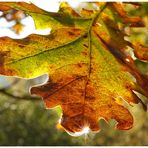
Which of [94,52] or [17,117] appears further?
[17,117]

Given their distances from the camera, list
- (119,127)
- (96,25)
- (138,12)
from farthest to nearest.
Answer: (138,12) → (96,25) → (119,127)

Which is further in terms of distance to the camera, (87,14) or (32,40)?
(87,14)

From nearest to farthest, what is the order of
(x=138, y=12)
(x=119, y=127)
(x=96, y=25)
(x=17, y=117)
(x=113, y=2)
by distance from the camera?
(x=119, y=127) → (x=96, y=25) → (x=113, y=2) → (x=138, y=12) → (x=17, y=117)

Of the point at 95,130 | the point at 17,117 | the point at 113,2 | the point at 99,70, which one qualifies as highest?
the point at 113,2

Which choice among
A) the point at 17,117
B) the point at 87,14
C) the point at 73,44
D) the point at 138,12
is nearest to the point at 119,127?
the point at 73,44

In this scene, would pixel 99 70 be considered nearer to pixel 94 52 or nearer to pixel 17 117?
pixel 94 52

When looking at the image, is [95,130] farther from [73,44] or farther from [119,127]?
[73,44]

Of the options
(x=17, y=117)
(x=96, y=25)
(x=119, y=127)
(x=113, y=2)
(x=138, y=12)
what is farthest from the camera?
(x=17, y=117)

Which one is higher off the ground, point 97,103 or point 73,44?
point 73,44

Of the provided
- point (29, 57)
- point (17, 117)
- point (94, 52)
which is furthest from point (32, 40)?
point (17, 117)
